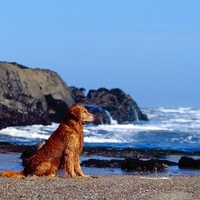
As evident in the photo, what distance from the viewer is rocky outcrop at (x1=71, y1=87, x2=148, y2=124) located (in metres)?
66.4

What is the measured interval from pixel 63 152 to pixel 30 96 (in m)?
37.1

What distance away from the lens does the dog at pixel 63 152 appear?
1636cm

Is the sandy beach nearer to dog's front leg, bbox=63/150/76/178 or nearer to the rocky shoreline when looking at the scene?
dog's front leg, bbox=63/150/76/178

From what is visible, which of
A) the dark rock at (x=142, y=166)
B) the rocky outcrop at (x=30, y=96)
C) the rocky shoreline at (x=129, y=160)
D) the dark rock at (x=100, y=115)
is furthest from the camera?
the dark rock at (x=100, y=115)

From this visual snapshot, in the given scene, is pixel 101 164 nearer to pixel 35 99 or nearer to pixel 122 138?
pixel 122 138

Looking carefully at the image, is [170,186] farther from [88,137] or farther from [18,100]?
[18,100]

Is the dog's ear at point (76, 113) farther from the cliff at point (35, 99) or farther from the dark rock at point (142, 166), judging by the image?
the cliff at point (35, 99)

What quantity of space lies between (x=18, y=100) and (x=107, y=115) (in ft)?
35.9

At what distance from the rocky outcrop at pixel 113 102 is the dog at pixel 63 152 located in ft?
157

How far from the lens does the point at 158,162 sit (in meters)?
23.9

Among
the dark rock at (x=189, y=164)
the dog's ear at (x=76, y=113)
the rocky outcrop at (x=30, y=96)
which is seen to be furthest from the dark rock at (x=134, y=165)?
the rocky outcrop at (x=30, y=96)

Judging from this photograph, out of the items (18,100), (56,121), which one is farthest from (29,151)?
(56,121)

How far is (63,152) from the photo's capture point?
54.1 ft

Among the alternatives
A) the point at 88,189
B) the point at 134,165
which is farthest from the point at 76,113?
the point at 134,165
